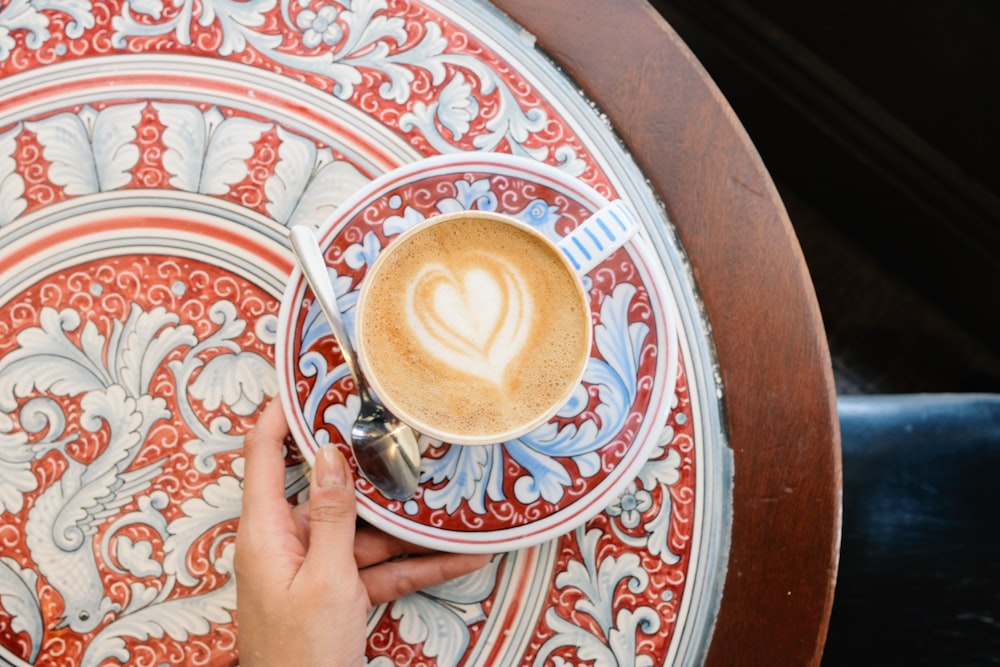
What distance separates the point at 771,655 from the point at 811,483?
161 millimetres

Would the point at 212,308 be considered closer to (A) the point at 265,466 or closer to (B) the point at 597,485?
(A) the point at 265,466

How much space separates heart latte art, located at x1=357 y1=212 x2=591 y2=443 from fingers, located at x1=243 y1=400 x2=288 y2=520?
12 centimetres

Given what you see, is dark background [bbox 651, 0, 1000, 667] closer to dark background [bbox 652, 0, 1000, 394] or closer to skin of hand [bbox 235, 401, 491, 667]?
dark background [bbox 652, 0, 1000, 394]

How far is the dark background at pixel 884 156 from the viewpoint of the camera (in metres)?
1.23

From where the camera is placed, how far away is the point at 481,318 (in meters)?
0.68

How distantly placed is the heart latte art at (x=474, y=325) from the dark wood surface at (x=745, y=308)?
0.17 m

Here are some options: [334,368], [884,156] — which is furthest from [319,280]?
[884,156]

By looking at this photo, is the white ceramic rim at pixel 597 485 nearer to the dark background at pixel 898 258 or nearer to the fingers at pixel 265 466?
the fingers at pixel 265 466

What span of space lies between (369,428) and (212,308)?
0.20 metres

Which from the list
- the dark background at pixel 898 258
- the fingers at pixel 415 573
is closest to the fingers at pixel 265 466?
the fingers at pixel 415 573

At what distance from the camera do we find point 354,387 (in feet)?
2.33

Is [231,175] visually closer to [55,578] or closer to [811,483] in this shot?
[55,578]

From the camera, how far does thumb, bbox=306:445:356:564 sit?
674mm

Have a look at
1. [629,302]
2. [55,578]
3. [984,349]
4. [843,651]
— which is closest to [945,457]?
[843,651]
